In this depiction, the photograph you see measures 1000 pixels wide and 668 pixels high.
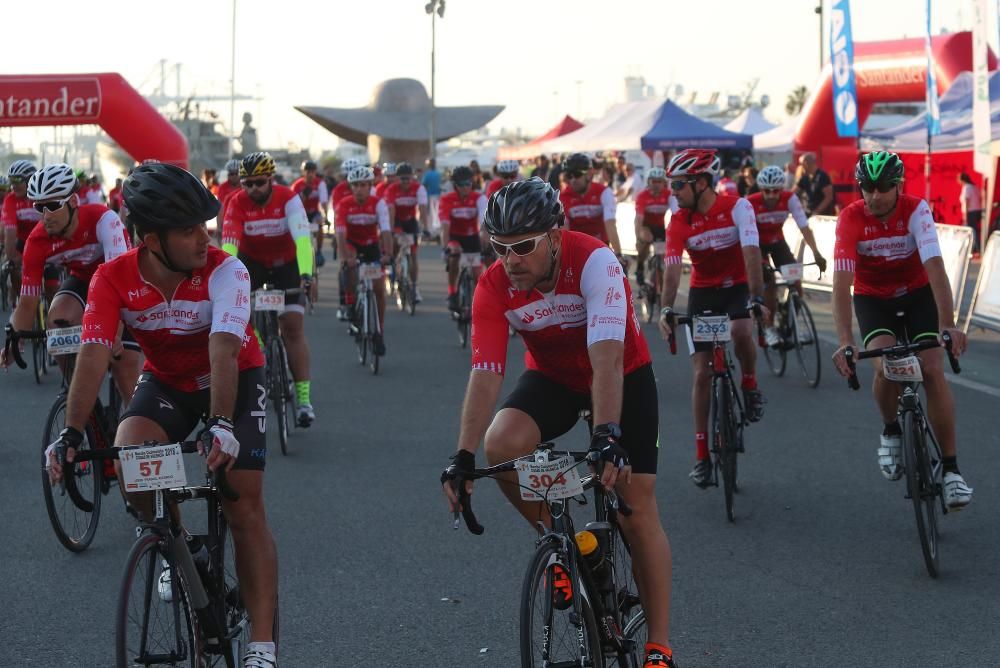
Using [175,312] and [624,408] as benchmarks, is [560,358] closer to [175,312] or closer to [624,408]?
[624,408]

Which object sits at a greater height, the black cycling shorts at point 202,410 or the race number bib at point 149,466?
the black cycling shorts at point 202,410

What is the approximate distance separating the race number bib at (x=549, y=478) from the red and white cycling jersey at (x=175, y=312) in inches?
46.6

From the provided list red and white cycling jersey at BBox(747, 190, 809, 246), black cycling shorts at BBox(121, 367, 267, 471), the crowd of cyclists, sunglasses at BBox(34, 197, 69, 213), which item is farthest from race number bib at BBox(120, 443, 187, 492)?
red and white cycling jersey at BBox(747, 190, 809, 246)

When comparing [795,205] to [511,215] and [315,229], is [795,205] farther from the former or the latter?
[315,229]

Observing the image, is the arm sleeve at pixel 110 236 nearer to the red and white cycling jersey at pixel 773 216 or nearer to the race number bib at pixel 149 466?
the race number bib at pixel 149 466

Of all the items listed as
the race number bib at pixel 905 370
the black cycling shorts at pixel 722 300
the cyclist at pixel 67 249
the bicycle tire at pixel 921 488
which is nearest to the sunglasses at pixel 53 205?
the cyclist at pixel 67 249

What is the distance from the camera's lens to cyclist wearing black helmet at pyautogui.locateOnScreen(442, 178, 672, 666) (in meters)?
4.53

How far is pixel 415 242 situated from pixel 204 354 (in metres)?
15.2

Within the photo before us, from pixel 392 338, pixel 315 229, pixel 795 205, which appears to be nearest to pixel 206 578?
pixel 795 205

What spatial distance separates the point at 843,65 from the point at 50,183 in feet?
62.4

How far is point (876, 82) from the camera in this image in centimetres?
3381

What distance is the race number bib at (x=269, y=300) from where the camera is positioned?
10.3m

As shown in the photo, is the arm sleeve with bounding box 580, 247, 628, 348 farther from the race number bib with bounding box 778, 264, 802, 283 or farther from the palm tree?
the palm tree

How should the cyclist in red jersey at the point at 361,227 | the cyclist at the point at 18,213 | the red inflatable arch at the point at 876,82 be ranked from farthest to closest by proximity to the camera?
the red inflatable arch at the point at 876,82 < the cyclist in red jersey at the point at 361,227 < the cyclist at the point at 18,213
